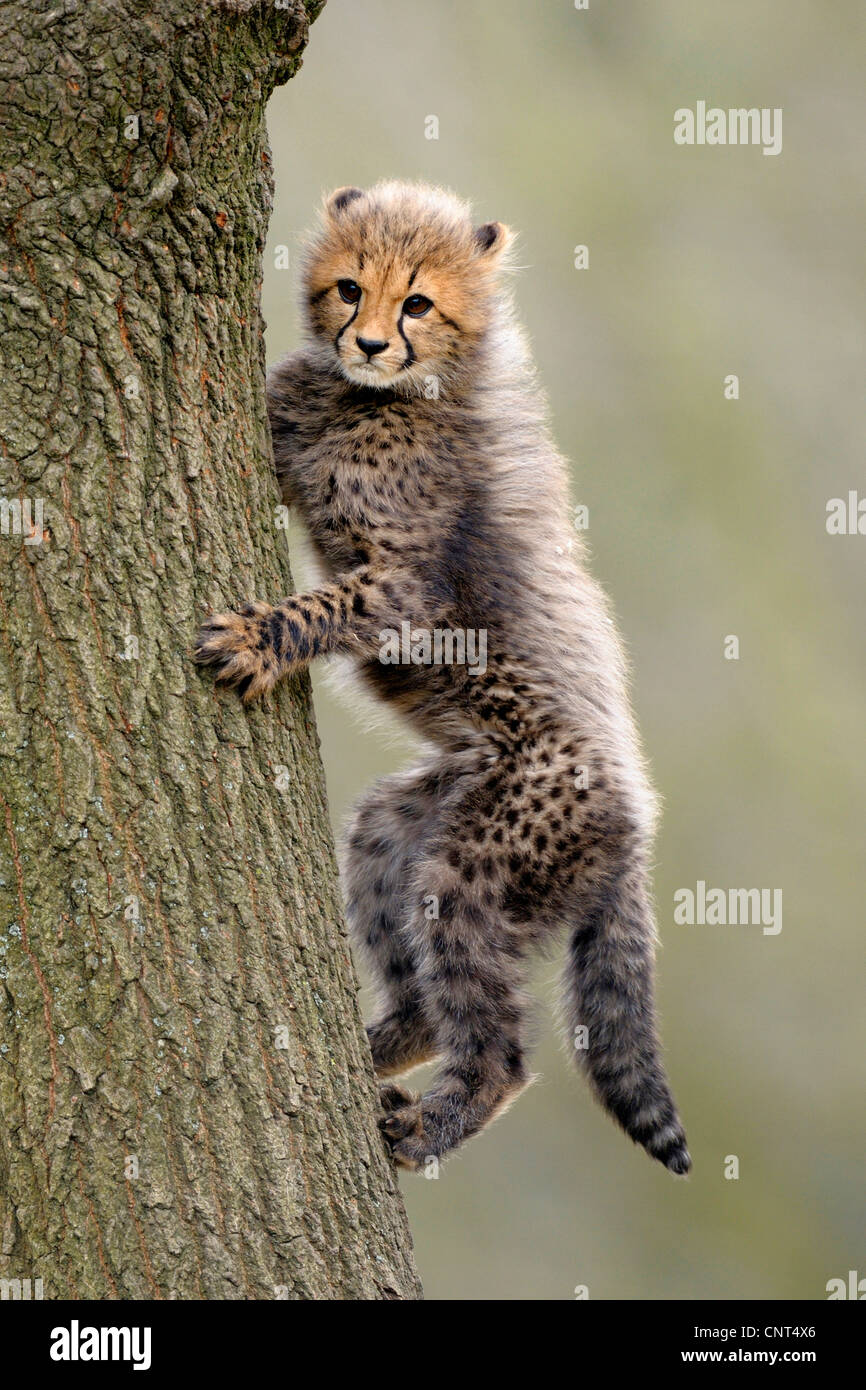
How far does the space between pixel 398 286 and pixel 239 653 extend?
1.60 m

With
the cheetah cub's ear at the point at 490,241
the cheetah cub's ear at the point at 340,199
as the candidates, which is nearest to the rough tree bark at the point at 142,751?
the cheetah cub's ear at the point at 340,199

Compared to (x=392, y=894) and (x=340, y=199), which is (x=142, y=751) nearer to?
(x=392, y=894)

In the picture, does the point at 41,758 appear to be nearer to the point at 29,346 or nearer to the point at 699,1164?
the point at 29,346

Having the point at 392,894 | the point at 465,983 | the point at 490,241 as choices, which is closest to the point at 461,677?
the point at 392,894

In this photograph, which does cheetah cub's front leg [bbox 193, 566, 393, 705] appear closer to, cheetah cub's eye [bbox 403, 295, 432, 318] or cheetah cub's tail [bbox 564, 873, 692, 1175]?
cheetah cub's eye [bbox 403, 295, 432, 318]

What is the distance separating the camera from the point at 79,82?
2709mm

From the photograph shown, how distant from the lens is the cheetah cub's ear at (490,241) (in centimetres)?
448

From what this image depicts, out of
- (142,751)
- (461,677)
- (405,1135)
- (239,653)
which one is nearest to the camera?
(142,751)

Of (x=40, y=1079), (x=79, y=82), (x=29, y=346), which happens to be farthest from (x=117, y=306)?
(x=40, y=1079)

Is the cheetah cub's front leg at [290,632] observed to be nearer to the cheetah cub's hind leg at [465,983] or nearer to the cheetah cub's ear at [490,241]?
the cheetah cub's hind leg at [465,983]

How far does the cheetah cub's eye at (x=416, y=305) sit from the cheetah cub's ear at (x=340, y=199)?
416 millimetres

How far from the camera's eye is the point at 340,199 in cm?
444

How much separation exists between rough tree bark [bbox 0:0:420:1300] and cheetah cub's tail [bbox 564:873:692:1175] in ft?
4.07
